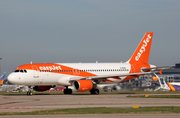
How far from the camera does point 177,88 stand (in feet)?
245

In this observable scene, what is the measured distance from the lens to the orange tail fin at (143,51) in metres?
56.6

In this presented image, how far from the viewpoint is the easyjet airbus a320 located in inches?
1812

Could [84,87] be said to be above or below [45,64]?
below

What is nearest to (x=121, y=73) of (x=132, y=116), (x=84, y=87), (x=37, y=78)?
(x=84, y=87)

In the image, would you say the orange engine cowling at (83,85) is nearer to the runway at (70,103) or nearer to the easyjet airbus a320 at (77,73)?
the easyjet airbus a320 at (77,73)

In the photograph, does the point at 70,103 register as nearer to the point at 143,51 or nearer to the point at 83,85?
the point at 83,85

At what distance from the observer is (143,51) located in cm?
5725

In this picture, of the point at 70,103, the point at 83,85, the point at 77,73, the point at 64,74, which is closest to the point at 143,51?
the point at 77,73

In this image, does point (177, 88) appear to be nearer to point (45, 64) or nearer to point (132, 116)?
point (45, 64)

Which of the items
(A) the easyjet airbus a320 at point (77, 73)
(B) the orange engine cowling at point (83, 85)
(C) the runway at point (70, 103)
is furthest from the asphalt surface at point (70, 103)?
(A) the easyjet airbus a320 at point (77, 73)

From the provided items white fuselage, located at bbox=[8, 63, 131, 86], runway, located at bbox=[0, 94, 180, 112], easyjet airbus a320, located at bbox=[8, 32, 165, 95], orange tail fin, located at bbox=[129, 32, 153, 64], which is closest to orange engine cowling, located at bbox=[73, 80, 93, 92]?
easyjet airbus a320, located at bbox=[8, 32, 165, 95]

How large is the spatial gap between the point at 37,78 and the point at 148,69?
19043 mm

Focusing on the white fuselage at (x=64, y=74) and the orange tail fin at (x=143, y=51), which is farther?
the orange tail fin at (x=143, y=51)

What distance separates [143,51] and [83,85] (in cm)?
1639
